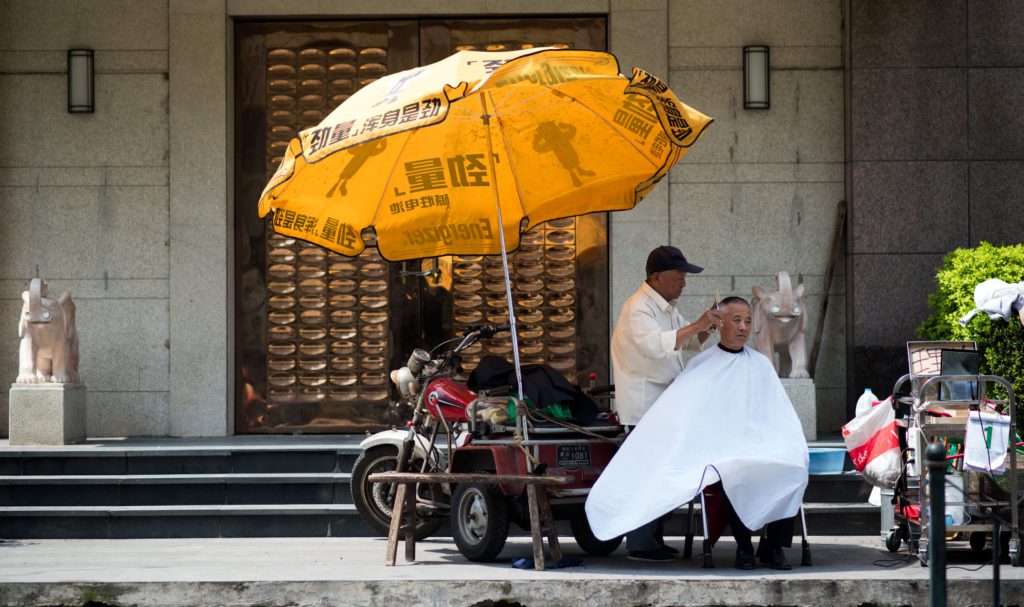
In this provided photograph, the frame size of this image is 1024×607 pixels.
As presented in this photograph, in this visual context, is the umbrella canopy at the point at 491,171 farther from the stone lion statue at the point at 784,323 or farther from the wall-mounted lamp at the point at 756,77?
the wall-mounted lamp at the point at 756,77

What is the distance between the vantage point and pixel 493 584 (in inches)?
282

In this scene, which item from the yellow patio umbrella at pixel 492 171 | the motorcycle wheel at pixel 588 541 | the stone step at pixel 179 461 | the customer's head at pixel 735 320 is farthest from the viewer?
the stone step at pixel 179 461

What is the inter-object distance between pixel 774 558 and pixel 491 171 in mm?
2885

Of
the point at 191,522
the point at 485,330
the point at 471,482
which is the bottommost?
the point at 191,522

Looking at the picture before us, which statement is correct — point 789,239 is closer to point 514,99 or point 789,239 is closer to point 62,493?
point 514,99

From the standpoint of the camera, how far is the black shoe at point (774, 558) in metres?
7.55

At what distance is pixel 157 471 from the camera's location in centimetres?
1017

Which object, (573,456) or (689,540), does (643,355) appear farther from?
(689,540)

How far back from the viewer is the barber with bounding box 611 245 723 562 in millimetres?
7891

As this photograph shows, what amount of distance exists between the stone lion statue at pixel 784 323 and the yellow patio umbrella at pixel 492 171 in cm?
A: 236

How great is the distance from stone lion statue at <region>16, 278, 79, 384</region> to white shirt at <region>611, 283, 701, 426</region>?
4.96 m

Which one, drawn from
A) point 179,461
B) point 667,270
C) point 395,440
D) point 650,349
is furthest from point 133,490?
point 667,270

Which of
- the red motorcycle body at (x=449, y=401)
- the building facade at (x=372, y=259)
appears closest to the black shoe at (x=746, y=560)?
the red motorcycle body at (x=449, y=401)

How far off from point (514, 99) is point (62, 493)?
4.45 meters
